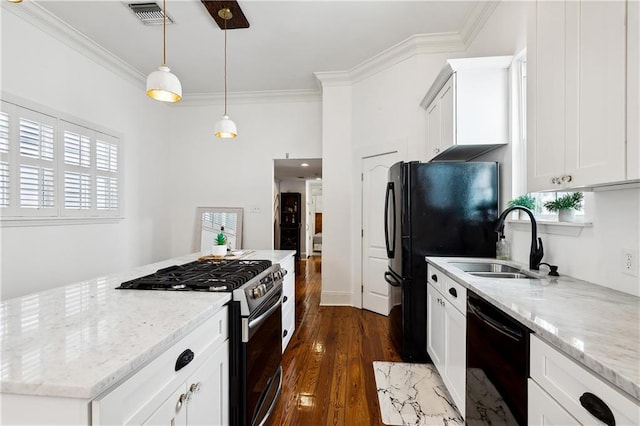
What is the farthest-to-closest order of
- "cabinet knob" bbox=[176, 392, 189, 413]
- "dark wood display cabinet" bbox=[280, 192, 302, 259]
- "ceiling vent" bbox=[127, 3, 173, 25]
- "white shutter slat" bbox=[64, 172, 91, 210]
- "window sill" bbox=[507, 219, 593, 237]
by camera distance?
"dark wood display cabinet" bbox=[280, 192, 302, 259] < "white shutter slat" bbox=[64, 172, 91, 210] < "ceiling vent" bbox=[127, 3, 173, 25] < "window sill" bbox=[507, 219, 593, 237] < "cabinet knob" bbox=[176, 392, 189, 413]

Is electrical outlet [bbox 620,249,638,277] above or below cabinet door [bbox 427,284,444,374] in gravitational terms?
above

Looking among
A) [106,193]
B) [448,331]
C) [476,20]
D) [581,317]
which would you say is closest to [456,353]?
[448,331]

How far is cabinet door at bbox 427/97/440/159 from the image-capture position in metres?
2.67

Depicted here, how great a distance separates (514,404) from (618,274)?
0.82m

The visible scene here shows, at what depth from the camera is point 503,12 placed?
229 cm

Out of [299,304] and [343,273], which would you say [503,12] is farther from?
[299,304]

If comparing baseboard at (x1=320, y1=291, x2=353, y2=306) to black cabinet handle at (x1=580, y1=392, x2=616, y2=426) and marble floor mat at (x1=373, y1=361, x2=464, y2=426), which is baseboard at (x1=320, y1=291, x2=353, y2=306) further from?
black cabinet handle at (x1=580, y1=392, x2=616, y2=426)

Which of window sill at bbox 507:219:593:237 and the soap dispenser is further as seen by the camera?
the soap dispenser

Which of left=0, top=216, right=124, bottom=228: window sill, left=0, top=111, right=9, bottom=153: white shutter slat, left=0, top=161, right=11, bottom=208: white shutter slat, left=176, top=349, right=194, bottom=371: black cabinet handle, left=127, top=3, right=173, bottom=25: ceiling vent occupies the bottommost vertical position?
left=176, top=349, right=194, bottom=371: black cabinet handle

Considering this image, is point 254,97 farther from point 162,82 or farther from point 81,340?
point 81,340

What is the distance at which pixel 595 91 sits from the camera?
107 centimetres

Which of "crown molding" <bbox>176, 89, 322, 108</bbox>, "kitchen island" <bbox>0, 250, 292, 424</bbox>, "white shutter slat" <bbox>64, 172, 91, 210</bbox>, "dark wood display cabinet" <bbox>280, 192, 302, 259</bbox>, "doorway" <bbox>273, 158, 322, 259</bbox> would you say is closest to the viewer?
"kitchen island" <bbox>0, 250, 292, 424</bbox>

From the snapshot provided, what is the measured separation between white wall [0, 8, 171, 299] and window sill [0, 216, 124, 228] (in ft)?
0.15

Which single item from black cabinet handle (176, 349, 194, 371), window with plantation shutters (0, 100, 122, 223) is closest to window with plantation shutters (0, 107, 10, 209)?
window with plantation shutters (0, 100, 122, 223)
